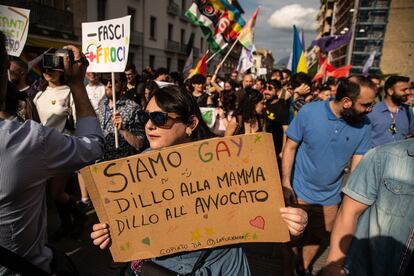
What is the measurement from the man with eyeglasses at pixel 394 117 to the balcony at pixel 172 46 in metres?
23.5

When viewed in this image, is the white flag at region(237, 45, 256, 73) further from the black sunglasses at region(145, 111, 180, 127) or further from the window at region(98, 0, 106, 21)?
the window at region(98, 0, 106, 21)

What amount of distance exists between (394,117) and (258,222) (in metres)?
3.43

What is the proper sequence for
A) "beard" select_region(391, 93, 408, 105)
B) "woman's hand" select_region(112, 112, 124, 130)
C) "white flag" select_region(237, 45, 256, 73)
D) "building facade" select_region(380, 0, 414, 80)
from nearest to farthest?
1. "woman's hand" select_region(112, 112, 124, 130)
2. "beard" select_region(391, 93, 408, 105)
3. "white flag" select_region(237, 45, 256, 73)
4. "building facade" select_region(380, 0, 414, 80)

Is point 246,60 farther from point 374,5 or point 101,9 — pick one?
point 374,5

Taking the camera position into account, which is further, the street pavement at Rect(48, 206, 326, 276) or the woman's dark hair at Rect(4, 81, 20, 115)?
the street pavement at Rect(48, 206, 326, 276)

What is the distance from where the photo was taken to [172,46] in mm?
26562

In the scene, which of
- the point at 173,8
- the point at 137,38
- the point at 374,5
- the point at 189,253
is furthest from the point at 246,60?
the point at 374,5

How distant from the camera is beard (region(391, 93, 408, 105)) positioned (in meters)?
3.88

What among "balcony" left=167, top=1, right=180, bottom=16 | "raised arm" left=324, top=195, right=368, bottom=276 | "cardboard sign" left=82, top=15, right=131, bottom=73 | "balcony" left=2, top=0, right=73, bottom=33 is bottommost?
"raised arm" left=324, top=195, right=368, bottom=276

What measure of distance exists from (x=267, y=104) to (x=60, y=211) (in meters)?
3.36

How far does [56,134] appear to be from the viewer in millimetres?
1172

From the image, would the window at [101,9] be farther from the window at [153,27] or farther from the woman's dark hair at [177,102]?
the woman's dark hair at [177,102]

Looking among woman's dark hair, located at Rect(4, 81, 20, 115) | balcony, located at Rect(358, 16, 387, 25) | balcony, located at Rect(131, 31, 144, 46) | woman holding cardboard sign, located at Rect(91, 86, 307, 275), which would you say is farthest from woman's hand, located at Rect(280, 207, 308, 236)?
balcony, located at Rect(358, 16, 387, 25)

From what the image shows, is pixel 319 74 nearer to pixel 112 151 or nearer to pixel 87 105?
pixel 112 151
